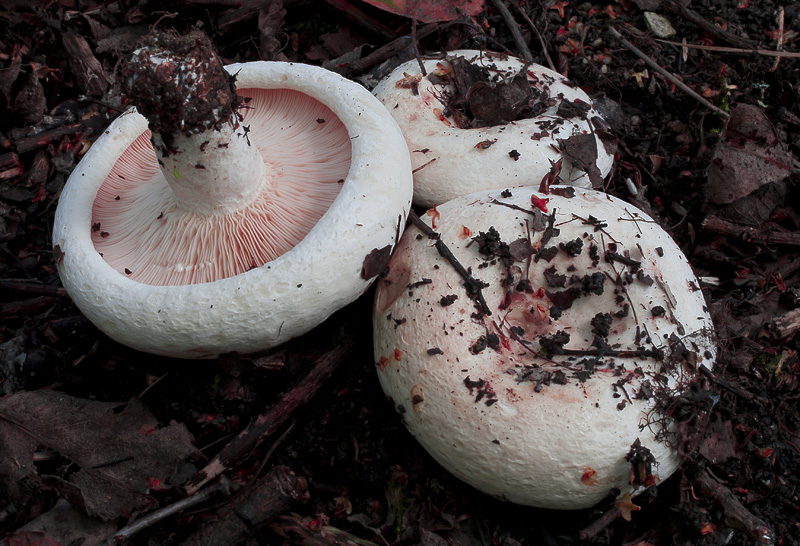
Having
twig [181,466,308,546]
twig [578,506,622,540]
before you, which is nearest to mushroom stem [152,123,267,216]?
twig [181,466,308,546]

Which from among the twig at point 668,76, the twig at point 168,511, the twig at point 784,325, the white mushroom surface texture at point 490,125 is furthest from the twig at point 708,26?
the twig at point 168,511

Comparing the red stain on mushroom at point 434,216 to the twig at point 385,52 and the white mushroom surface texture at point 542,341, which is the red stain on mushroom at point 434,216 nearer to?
the white mushroom surface texture at point 542,341

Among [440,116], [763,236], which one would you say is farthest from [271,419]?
[763,236]

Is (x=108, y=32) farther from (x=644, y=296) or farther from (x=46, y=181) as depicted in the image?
(x=644, y=296)

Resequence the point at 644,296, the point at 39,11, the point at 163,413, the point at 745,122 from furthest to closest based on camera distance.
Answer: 1. the point at 39,11
2. the point at 745,122
3. the point at 163,413
4. the point at 644,296

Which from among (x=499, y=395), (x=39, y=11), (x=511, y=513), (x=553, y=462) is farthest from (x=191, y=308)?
(x=39, y=11)

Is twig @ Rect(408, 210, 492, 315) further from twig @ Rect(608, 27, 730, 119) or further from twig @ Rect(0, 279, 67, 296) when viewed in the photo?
twig @ Rect(608, 27, 730, 119)
